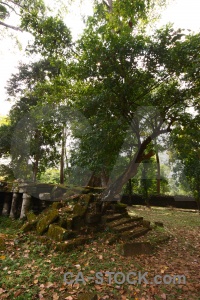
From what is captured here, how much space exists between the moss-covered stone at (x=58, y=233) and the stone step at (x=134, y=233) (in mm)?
1897

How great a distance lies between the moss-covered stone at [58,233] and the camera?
6.12 meters

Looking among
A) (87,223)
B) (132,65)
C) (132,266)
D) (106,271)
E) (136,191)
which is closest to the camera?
(106,271)

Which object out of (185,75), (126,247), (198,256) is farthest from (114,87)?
(198,256)

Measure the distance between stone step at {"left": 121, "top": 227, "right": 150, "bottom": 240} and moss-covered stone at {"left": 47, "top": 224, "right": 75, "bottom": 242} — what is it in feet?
6.22

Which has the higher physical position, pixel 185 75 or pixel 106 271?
pixel 185 75

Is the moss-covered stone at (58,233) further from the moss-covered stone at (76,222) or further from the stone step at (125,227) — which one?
the stone step at (125,227)

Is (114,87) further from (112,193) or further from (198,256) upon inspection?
(198,256)

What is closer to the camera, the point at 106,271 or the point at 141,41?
the point at 106,271

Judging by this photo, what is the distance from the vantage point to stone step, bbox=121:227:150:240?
6970mm

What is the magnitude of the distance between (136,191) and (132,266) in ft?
51.3

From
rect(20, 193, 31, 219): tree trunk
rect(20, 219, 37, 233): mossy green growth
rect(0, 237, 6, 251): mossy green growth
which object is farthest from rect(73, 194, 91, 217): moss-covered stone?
rect(0, 237, 6, 251): mossy green growth

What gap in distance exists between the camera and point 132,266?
16.8 ft

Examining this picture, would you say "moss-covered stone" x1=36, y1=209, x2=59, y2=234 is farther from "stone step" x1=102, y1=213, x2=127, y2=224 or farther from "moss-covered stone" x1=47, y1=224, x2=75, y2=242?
"stone step" x1=102, y1=213, x2=127, y2=224

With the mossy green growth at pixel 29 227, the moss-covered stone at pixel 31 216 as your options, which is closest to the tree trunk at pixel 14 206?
the moss-covered stone at pixel 31 216
